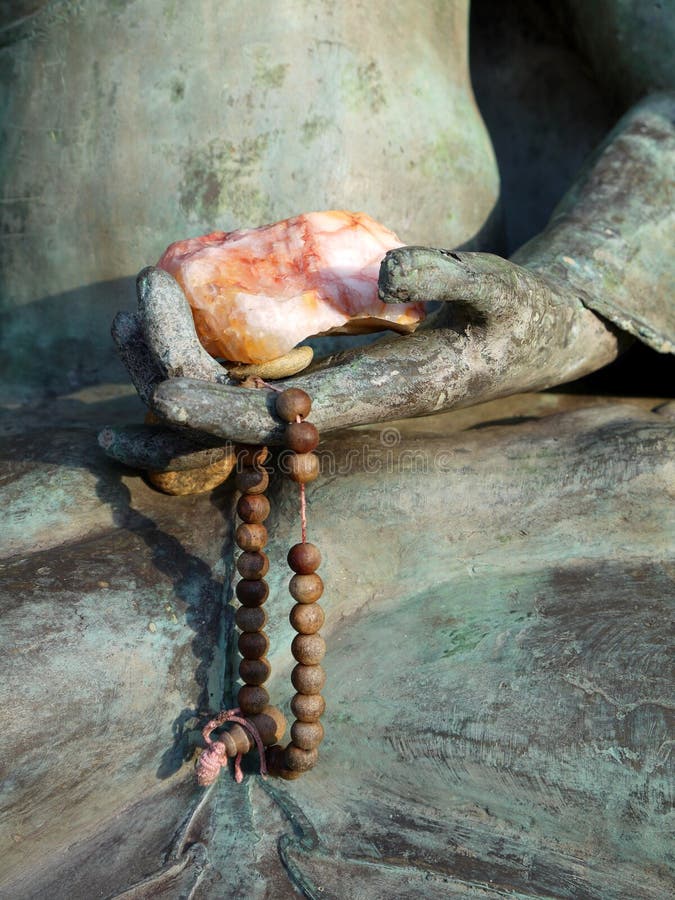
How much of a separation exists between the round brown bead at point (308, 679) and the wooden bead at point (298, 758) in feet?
0.26

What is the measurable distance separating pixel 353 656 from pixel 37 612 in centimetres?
48

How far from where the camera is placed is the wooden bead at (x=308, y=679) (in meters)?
1.47

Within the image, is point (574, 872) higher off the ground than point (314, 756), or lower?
lower

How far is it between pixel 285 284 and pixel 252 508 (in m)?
0.34

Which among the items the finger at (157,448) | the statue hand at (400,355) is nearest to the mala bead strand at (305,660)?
the statue hand at (400,355)

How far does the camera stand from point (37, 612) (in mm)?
1483

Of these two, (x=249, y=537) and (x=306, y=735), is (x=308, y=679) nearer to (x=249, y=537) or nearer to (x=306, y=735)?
(x=306, y=735)

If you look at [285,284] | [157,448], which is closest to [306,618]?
[157,448]

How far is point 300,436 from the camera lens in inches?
55.1

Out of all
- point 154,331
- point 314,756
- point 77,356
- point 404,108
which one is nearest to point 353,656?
point 314,756

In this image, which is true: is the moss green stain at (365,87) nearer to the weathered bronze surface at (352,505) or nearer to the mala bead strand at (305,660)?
the weathered bronze surface at (352,505)

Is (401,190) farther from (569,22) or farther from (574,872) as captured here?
(574,872)

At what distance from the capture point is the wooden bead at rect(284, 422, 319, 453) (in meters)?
1.40

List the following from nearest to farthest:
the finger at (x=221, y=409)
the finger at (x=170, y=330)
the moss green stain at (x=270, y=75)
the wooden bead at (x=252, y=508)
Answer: the finger at (x=221, y=409), the finger at (x=170, y=330), the wooden bead at (x=252, y=508), the moss green stain at (x=270, y=75)
